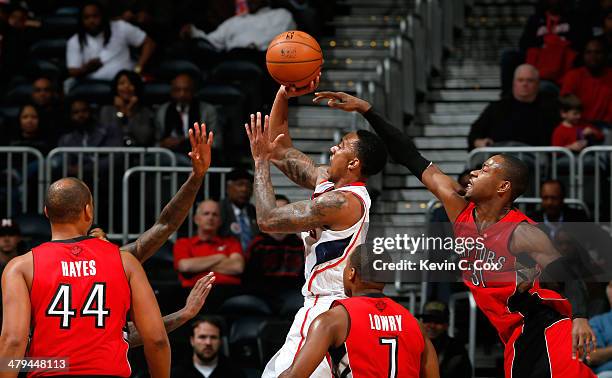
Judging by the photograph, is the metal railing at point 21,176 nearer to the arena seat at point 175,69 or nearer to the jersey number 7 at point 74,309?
the arena seat at point 175,69

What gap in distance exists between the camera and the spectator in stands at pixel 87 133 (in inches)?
535

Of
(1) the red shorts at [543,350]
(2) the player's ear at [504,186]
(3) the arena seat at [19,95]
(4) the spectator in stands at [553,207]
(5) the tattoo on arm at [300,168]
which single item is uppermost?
(3) the arena seat at [19,95]

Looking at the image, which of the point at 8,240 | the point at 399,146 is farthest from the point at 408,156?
the point at 8,240

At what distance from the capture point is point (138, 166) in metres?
13.1

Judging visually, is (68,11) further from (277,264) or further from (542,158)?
(542,158)

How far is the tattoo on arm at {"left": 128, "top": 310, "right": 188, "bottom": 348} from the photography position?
7.78m

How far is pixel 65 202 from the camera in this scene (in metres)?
7.21

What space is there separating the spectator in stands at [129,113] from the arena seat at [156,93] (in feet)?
1.47

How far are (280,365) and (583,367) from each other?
1.81 m

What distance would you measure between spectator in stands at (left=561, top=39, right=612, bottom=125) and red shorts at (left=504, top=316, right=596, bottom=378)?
19.9ft

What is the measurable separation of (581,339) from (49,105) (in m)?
7.92

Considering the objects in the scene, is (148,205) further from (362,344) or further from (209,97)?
(362,344)

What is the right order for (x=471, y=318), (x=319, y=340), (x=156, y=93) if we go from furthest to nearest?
(x=156, y=93) → (x=471, y=318) → (x=319, y=340)

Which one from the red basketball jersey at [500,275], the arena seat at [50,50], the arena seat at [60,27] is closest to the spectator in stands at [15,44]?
the arena seat at [50,50]
